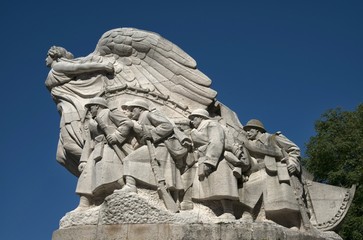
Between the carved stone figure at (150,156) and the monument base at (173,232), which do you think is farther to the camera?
the carved stone figure at (150,156)

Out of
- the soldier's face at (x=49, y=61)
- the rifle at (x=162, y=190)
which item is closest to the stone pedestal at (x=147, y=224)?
the rifle at (x=162, y=190)

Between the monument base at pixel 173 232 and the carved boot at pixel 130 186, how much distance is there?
25.4 inches

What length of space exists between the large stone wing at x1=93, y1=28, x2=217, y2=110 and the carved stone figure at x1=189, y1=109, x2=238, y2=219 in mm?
1087

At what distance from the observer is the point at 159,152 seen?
1121 centimetres

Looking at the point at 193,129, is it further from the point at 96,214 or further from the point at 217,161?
the point at 96,214

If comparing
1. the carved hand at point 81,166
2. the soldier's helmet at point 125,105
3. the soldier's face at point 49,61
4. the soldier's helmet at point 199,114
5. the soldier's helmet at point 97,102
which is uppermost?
the soldier's face at point 49,61

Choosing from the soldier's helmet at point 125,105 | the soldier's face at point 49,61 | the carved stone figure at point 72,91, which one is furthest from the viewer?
the soldier's face at point 49,61

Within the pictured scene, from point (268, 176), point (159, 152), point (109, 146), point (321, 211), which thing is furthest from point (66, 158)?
point (321, 211)

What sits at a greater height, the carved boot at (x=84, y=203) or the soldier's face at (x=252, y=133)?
the soldier's face at (x=252, y=133)

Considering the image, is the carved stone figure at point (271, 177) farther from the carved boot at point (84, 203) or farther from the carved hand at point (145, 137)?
the carved boot at point (84, 203)

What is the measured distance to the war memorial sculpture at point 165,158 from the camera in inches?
421

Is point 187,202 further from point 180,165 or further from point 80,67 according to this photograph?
point 80,67

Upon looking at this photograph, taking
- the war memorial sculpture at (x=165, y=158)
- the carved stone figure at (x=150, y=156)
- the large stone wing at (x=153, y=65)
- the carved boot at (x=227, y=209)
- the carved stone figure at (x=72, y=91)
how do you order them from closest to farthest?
the war memorial sculpture at (x=165, y=158) < the carved stone figure at (x=150, y=156) < the carved boot at (x=227, y=209) < the carved stone figure at (x=72, y=91) < the large stone wing at (x=153, y=65)

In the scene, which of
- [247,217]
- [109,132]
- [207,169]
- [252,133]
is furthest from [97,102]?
[247,217]
